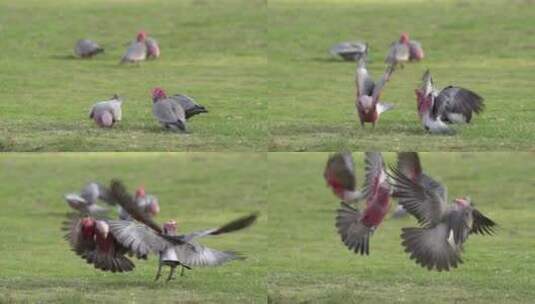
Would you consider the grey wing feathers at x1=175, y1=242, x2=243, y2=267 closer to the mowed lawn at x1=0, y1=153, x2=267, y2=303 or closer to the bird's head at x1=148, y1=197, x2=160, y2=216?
the mowed lawn at x1=0, y1=153, x2=267, y2=303

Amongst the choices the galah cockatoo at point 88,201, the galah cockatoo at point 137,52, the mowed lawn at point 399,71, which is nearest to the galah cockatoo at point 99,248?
the mowed lawn at point 399,71

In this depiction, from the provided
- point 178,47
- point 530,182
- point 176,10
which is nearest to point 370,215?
point 530,182

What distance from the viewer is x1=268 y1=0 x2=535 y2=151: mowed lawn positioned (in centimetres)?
2022

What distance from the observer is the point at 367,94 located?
62.0 feet

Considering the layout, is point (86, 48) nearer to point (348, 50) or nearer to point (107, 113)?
point (348, 50)

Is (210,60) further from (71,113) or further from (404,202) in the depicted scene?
(404,202)

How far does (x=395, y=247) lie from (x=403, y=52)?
13630 mm

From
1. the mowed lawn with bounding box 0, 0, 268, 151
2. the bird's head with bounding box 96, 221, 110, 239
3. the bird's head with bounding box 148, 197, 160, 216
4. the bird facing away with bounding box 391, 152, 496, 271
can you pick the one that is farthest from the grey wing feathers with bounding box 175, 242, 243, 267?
the bird's head with bounding box 148, 197, 160, 216

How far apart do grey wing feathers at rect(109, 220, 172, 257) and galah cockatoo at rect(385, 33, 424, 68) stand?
18303 millimetres

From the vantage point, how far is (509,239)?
66.7ft

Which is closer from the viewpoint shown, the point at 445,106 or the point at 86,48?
the point at 445,106

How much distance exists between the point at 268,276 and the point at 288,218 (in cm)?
675

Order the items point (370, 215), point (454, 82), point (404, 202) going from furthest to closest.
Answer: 1. point (454, 82)
2. point (370, 215)
3. point (404, 202)

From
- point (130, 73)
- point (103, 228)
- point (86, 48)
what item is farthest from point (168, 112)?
point (86, 48)
